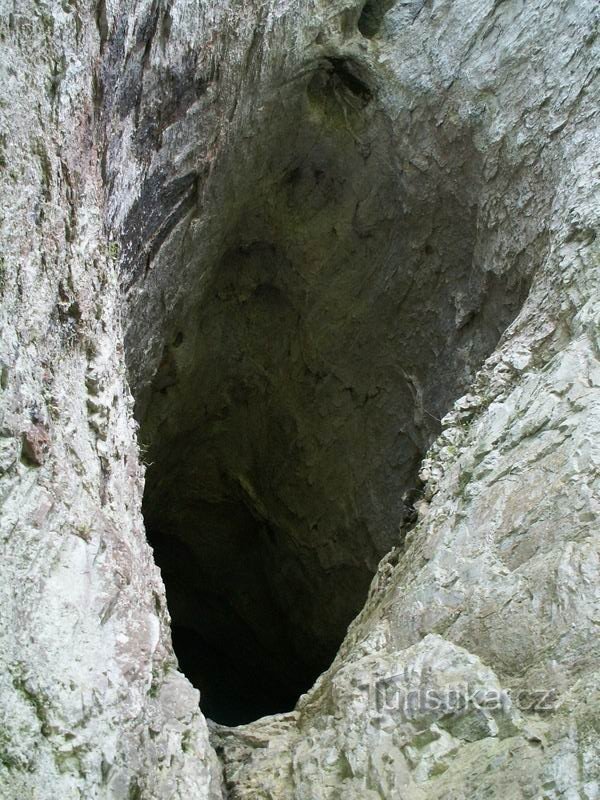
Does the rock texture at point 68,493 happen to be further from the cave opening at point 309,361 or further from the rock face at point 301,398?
the cave opening at point 309,361

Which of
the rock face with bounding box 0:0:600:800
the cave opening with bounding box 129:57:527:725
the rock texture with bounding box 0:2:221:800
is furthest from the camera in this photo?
the cave opening with bounding box 129:57:527:725

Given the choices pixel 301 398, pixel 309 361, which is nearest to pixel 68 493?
pixel 309 361

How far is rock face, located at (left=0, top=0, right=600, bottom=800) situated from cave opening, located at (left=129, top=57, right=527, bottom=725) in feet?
0.10

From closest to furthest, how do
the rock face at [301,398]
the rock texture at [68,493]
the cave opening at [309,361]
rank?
the rock texture at [68,493], the rock face at [301,398], the cave opening at [309,361]

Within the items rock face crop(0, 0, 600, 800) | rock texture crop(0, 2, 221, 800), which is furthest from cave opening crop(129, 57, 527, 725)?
rock texture crop(0, 2, 221, 800)

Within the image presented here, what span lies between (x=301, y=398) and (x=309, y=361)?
1.26 ft

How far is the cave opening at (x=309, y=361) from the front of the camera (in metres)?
6.20

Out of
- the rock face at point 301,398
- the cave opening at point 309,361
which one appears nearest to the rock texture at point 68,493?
the rock face at point 301,398

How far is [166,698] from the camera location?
2816mm

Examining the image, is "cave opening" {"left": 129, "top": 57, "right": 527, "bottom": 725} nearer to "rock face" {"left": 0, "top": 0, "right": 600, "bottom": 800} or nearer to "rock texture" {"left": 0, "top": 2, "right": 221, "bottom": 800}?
"rock face" {"left": 0, "top": 0, "right": 600, "bottom": 800}

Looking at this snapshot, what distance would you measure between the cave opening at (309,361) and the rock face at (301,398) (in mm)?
31

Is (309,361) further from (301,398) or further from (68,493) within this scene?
(68,493)

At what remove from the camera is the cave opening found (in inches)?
244

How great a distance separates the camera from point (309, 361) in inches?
293
